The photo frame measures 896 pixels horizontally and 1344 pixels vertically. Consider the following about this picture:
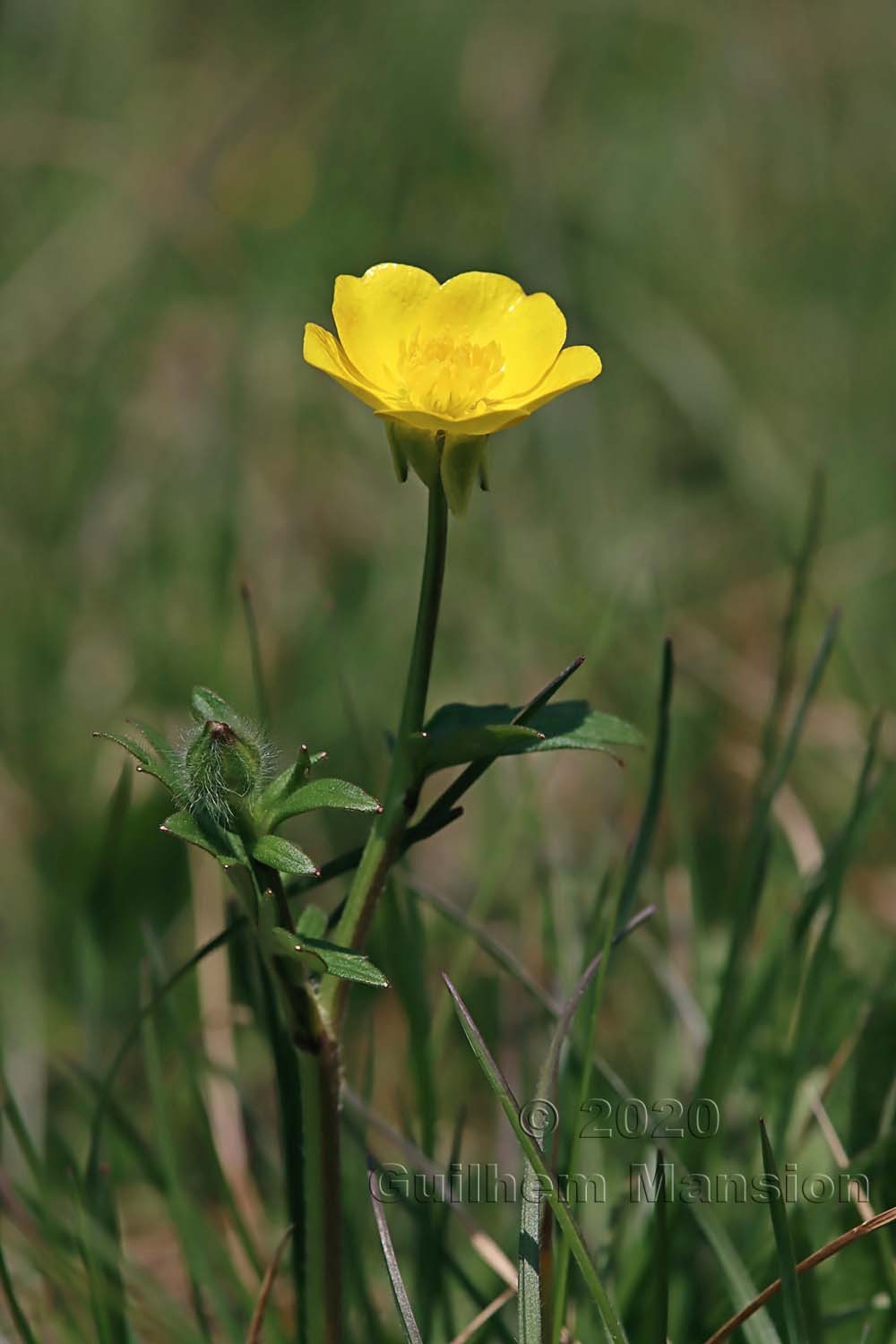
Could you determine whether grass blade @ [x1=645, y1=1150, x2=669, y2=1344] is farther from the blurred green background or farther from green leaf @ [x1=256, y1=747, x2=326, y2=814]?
the blurred green background

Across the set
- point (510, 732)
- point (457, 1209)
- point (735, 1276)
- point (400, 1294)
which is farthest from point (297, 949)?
point (735, 1276)

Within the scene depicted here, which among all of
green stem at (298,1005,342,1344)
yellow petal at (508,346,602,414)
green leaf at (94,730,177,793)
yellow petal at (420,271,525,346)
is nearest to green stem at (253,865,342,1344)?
green stem at (298,1005,342,1344)

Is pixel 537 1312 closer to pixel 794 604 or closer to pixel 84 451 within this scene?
pixel 794 604

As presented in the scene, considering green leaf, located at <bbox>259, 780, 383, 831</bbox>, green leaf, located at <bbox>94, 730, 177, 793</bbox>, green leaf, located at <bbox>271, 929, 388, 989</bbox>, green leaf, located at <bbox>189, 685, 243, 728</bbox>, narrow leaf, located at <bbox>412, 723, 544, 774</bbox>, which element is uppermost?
green leaf, located at <bbox>189, 685, 243, 728</bbox>

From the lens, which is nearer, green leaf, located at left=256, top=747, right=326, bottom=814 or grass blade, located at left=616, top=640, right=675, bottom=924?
green leaf, located at left=256, top=747, right=326, bottom=814

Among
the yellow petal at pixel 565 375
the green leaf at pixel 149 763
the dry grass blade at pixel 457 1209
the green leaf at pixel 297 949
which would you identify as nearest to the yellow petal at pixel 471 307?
the yellow petal at pixel 565 375

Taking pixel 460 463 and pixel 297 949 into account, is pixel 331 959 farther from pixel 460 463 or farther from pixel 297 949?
pixel 460 463

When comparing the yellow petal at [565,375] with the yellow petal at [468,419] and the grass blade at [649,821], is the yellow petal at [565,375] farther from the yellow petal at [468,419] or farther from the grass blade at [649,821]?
the grass blade at [649,821]
